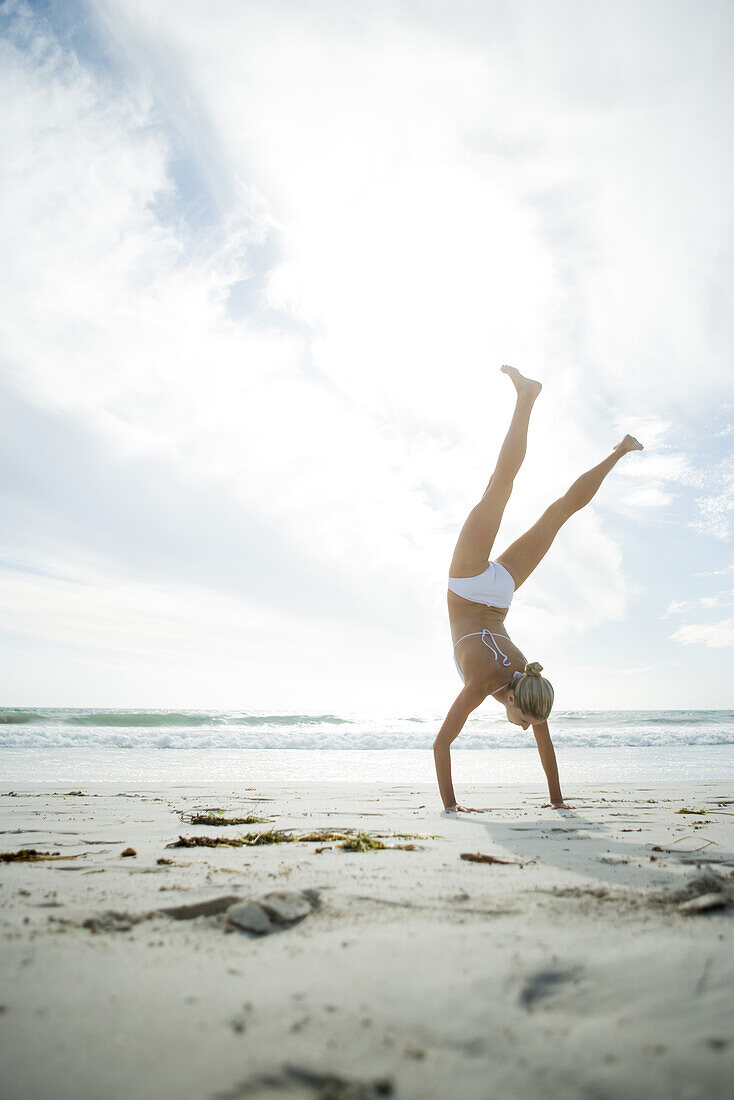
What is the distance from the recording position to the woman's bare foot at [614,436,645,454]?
5.74 m

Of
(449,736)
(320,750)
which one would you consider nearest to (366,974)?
(449,736)

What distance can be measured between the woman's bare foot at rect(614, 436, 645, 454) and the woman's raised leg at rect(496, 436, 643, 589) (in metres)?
0.04

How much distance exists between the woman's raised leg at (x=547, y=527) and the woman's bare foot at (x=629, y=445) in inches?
1.5

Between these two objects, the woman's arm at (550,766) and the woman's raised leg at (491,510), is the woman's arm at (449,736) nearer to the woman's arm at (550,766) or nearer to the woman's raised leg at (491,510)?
the woman's arm at (550,766)

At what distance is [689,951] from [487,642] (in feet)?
10.7

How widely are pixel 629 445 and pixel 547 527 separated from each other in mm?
1172

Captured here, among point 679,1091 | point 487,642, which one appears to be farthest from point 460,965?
point 487,642

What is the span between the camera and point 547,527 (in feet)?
18.3

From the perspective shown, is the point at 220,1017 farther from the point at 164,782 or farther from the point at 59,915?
the point at 164,782

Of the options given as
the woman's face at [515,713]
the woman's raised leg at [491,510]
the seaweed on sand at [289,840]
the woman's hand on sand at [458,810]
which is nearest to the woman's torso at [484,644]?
the woman's face at [515,713]

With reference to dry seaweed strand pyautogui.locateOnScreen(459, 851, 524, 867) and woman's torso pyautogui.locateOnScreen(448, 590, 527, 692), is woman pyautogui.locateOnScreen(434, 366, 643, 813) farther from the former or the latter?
dry seaweed strand pyautogui.locateOnScreen(459, 851, 524, 867)

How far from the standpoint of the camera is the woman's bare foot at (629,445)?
18.8 ft

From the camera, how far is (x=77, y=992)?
4.18ft

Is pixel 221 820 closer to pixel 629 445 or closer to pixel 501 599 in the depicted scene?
pixel 501 599
